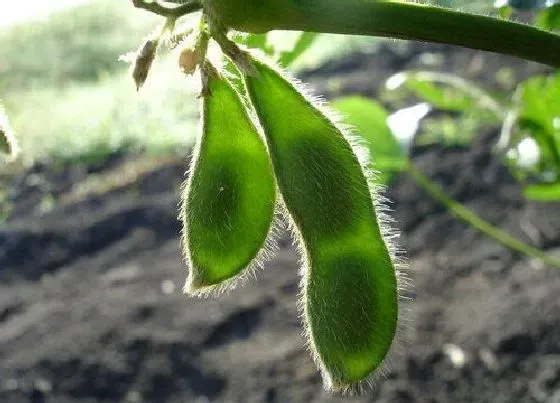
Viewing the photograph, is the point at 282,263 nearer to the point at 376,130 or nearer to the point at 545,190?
the point at 376,130

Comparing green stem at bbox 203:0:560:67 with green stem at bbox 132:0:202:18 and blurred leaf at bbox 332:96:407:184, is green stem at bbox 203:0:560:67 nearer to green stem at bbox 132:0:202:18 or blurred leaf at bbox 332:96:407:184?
green stem at bbox 132:0:202:18

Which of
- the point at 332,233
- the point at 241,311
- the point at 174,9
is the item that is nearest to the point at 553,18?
the point at 332,233

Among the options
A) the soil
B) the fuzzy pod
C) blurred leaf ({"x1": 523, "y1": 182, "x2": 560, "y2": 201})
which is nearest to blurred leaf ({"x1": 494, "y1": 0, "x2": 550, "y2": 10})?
the fuzzy pod

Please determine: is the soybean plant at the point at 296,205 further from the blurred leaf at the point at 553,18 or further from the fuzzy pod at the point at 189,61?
the blurred leaf at the point at 553,18

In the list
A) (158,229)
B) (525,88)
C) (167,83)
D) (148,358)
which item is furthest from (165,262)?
(167,83)

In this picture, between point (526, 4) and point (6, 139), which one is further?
point (526, 4)

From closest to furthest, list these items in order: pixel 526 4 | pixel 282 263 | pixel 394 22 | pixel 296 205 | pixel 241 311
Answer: pixel 394 22 → pixel 296 205 → pixel 526 4 → pixel 241 311 → pixel 282 263
